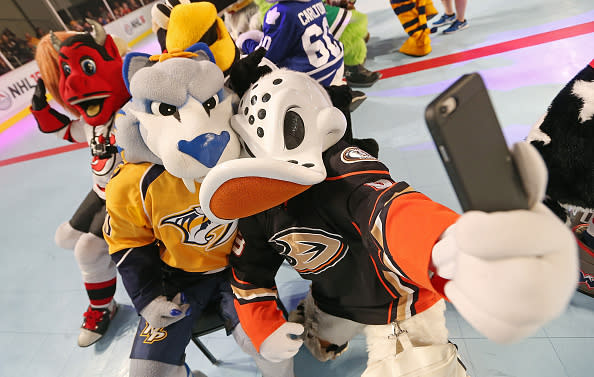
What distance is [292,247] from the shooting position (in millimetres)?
745

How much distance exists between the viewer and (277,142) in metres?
0.56

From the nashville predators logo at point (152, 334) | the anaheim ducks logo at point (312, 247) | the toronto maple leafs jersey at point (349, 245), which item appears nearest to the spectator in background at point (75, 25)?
the nashville predators logo at point (152, 334)

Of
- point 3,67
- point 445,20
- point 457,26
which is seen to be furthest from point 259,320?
point 3,67

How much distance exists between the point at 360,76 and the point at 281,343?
2391 millimetres

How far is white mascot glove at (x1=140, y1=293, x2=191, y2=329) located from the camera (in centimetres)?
92

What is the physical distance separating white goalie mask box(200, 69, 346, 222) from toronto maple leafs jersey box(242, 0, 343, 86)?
3.88 ft

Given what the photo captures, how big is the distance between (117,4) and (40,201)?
5.22 meters

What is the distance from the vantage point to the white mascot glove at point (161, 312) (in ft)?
3.03

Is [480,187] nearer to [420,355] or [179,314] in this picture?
[420,355]

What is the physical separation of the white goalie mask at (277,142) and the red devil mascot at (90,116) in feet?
2.33

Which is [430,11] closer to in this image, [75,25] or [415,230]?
[415,230]

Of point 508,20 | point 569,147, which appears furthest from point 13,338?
point 508,20

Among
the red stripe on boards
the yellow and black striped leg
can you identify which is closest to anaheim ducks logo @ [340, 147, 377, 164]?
the red stripe on boards

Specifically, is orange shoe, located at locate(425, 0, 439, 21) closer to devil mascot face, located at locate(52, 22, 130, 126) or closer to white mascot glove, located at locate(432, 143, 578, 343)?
devil mascot face, located at locate(52, 22, 130, 126)
